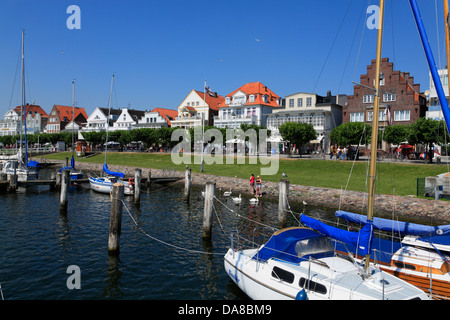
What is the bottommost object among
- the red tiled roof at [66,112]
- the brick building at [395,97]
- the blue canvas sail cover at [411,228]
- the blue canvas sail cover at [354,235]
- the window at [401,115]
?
the blue canvas sail cover at [411,228]

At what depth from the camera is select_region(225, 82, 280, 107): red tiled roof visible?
89.0 metres

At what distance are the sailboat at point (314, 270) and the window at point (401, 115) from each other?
192 ft

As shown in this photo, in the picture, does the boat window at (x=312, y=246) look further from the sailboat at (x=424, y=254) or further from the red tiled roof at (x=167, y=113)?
the red tiled roof at (x=167, y=113)

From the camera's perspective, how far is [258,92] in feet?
295

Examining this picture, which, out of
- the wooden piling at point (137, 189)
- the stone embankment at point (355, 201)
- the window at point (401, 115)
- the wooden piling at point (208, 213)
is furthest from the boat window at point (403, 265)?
the window at point (401, 115)

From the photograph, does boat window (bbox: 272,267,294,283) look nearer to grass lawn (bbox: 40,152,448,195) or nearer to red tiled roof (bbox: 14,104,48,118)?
grass lawn (bbox: 40,152,448,195)

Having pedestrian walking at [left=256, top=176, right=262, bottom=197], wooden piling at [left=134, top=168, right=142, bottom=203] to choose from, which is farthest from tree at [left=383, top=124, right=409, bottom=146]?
wooden piling at [left=134, top=168, right=142, bottom=203]

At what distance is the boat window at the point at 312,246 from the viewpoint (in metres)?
14.0

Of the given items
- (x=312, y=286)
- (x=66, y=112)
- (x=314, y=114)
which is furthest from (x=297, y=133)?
(x=66, y=112)

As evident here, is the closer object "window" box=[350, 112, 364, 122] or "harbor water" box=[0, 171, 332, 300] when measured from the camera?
"harbor water" box=[0, 171, 332, 300]

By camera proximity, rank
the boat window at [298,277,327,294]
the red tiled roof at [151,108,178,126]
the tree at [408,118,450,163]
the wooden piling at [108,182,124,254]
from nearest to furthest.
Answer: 1. the boat window at [298,277,327,294]
2. the wooden piling at [108,182,124,254]
3. the tree at [408,118,450,163]
4. the red tiled roof at [151,108,178,126]

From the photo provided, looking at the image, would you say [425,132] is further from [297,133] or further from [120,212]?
[120,212]

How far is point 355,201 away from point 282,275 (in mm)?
21562
